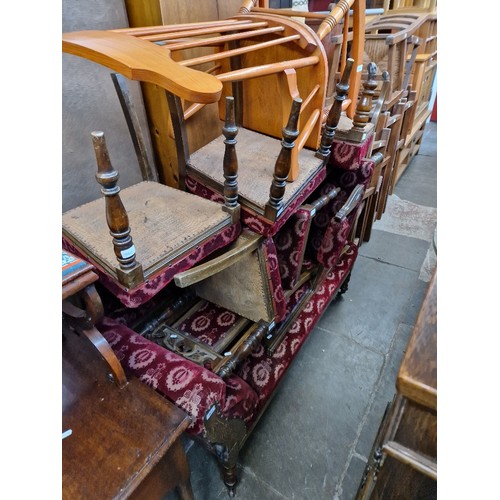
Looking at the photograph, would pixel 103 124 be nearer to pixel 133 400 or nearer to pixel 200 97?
pixel 200 97

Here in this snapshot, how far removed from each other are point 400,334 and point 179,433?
1402 millimetres

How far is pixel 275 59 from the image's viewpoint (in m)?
1.28

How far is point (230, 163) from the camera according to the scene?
93 cm

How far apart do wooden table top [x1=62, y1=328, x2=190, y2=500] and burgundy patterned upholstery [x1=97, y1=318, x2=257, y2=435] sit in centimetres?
3

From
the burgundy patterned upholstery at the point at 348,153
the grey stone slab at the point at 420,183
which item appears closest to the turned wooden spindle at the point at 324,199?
the burgundy patterned upholstery at the point at 348,153

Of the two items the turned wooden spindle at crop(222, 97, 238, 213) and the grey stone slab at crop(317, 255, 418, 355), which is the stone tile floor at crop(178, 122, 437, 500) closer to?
the grey stone slab at crop(317, 255, 418, 355)

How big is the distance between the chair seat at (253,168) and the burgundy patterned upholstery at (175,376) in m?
0.50

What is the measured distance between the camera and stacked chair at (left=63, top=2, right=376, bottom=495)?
79 centimetres

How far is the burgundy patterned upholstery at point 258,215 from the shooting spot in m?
1.08

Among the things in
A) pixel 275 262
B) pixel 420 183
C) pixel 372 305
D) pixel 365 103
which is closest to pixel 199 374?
pixel 275 262

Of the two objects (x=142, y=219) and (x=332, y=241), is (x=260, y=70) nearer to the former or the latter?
(x=142, y=219)

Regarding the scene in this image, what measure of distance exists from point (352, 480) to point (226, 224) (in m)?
1.04

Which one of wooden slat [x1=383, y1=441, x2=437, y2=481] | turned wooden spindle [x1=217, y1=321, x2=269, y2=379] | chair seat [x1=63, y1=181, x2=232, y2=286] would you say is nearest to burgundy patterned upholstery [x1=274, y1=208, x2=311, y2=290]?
turned wooden spindle [x1=217, y1=321, x2=269, y2=379]

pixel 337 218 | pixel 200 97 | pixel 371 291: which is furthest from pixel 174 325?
pixel 371 291
